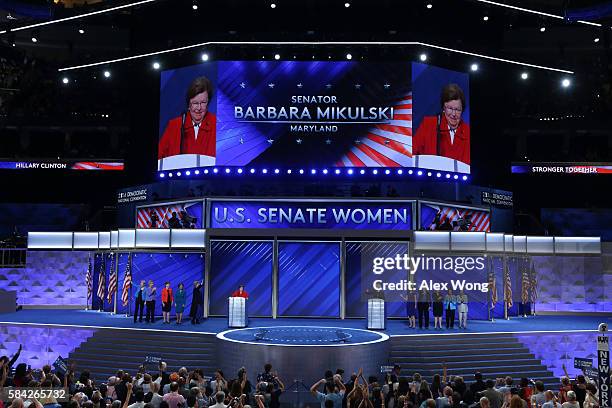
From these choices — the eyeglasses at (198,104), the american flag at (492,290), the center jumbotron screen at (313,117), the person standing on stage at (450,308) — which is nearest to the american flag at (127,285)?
the center jumbotron screen at (313,117)

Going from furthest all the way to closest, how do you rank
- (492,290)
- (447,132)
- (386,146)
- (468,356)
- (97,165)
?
1. (97,165)
2. (447,132)
3. (386,146)
4. (492,290)
5. (468,356)

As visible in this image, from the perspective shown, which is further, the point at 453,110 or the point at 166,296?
the point at 453,110

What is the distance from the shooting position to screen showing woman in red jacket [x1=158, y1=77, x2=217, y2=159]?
27.7 meters

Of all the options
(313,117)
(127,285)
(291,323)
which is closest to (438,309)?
(291,323)

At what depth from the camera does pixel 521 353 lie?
19906mm

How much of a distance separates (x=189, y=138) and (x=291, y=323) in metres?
9.28

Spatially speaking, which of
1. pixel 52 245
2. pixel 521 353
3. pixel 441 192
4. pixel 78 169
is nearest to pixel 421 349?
pixel 521 353

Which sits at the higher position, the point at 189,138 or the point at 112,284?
the point at 189,138

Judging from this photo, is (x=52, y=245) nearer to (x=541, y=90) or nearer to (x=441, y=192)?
(x=441, y=192)

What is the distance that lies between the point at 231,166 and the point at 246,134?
140cm

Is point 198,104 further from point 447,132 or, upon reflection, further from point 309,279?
point 447,132

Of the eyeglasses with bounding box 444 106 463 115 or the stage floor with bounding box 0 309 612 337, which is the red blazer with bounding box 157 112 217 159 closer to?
the stage floor with bounding box 0 309 612 337

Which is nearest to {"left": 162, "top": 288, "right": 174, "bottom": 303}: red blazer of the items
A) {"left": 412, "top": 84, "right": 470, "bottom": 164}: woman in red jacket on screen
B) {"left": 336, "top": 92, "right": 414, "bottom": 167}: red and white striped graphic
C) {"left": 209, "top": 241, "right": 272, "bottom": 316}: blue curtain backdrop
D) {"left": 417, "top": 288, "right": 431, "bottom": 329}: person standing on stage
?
{"left": 209, "top": 241, "right": 272, "bottom": 316}: blue curtain backdrop

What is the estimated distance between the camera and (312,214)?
25.7 m
